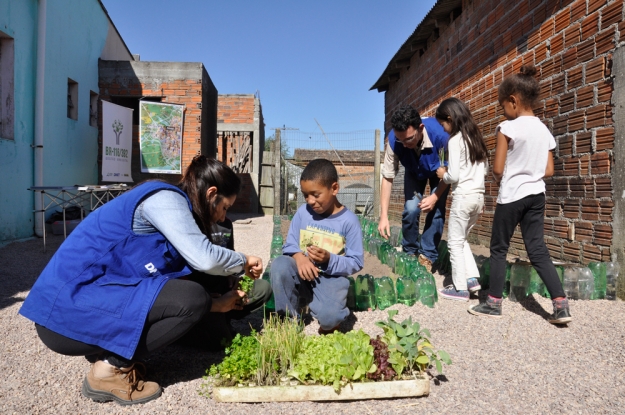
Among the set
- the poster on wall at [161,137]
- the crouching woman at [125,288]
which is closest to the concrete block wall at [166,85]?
the poster on wall at [161,137]

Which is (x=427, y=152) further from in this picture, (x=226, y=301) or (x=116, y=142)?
(x=116, y=142)

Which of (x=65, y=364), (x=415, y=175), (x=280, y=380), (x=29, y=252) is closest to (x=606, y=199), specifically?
(x=415, y=175)

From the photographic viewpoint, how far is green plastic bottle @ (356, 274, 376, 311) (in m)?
3.62

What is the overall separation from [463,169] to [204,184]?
2.33 m

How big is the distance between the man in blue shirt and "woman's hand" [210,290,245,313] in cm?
173

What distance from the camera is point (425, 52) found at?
9.10m

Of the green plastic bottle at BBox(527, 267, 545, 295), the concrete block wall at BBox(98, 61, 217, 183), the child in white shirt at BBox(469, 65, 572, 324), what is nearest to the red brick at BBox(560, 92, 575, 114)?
the child in white shirt at BBox(469, 65, 572, 324)

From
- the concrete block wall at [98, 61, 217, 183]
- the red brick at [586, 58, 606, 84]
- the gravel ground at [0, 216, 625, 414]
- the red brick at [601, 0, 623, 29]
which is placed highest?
the concrete block wall at [98, 61, 217, 183]

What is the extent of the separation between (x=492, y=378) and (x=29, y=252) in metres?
6.31

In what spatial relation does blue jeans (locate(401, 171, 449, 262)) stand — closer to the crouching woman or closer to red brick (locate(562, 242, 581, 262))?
red brick (locate(562, 242, 581, 262))

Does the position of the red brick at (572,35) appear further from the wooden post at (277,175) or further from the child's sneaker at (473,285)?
the wooden post at (277,175)

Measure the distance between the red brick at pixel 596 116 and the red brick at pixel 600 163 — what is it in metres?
0.26

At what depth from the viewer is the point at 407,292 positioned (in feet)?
12.2

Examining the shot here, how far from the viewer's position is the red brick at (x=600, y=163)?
12.6ft
